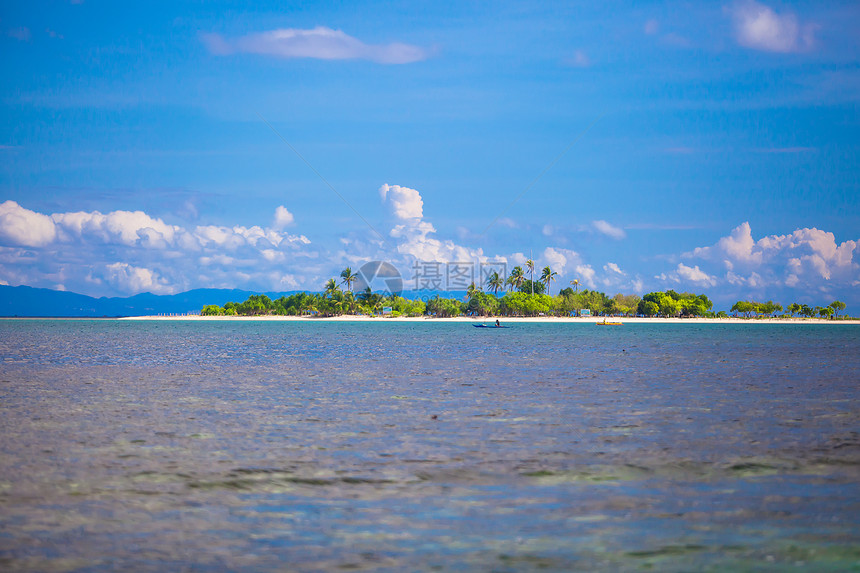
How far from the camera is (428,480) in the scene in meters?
17.3

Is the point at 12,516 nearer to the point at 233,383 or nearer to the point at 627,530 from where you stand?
the point at 627,530

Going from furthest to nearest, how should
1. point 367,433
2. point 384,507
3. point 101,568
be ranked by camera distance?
point 367,433 < point 384,507 < point 101,568

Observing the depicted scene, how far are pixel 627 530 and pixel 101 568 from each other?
9138 millimetres

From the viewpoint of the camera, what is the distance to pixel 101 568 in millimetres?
11461

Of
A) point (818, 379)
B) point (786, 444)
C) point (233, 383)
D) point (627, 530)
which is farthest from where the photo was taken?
point (818, 379)

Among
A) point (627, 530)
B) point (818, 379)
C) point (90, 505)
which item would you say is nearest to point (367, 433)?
point (90, 505)

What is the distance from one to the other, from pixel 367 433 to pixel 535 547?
12.2 m

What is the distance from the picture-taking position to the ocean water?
1224cm

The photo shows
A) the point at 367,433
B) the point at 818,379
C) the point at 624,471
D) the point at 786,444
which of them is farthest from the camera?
the point at 818,379

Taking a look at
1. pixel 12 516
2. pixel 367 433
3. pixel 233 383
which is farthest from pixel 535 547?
pixel 233 383

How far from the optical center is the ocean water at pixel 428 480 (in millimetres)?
12242

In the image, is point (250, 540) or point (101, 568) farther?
point (250, 540)

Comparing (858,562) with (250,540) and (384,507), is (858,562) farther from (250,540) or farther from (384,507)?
(250,540)

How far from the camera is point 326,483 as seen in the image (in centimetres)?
1703
